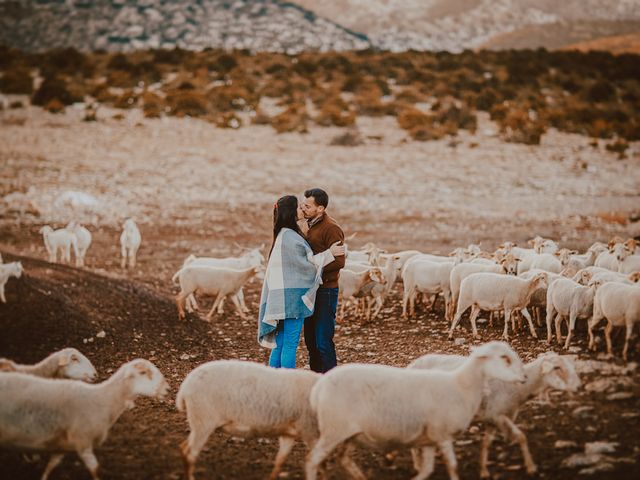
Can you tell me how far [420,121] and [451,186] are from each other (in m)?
7.53

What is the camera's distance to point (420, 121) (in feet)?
102

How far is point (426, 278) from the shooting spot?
11.8m

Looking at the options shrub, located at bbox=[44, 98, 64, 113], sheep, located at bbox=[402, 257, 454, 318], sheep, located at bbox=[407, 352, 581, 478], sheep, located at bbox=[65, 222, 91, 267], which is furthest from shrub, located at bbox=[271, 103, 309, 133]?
sheep, located at bbox=[407, 352, 581, 478]

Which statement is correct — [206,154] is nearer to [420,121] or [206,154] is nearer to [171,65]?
[420,121]

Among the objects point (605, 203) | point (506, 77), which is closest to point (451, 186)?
point (605, 203)

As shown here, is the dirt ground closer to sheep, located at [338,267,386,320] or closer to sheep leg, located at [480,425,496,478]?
sheep leg, located at [480,425,496,478]

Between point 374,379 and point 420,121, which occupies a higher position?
point 420,121

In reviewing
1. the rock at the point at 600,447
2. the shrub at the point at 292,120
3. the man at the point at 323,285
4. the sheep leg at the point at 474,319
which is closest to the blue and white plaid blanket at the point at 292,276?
the man at the point at 323,285

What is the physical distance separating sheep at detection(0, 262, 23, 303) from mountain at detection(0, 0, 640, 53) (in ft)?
177

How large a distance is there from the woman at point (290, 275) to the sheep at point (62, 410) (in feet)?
5.65

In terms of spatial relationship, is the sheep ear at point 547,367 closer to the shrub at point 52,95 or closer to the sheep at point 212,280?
the sheep at point 212,280

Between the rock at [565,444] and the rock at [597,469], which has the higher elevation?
the rock at [597,469]

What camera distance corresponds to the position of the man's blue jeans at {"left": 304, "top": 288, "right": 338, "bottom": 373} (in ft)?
24.8

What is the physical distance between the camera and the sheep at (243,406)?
571 cm
